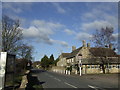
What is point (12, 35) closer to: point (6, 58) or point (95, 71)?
point (95, 71)

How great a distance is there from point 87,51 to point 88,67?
36.1 feet

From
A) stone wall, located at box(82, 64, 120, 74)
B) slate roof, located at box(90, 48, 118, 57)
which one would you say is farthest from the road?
stone wall, located at box(82, 64, 120, 74)

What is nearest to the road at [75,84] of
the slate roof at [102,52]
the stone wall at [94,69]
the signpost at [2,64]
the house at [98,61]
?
the signpost at [2,64]

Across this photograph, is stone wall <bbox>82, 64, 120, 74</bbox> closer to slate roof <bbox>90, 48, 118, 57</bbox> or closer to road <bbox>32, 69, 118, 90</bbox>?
slate roof <bbox>90, 48, 118, 57</bbox>

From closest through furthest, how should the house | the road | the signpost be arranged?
the signpost < the road < the house

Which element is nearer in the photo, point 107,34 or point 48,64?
point 107,34

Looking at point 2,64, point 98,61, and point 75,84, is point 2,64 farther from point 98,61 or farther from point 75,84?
point 98,61

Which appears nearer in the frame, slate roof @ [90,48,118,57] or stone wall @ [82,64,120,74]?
slate roof @ [90,48,118,57]

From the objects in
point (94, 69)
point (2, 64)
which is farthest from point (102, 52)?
point (2, 64)

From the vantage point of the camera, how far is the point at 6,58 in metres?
8.32

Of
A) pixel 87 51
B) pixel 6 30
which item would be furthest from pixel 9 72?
pixel 87 51

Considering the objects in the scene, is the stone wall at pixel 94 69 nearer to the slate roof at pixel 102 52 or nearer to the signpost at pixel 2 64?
the slate roof at pixel 102 52

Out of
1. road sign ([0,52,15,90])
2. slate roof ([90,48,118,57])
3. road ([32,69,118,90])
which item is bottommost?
road ([32,69,118,90])

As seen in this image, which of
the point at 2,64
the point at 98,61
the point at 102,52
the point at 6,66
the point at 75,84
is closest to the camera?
the point at 2,64
